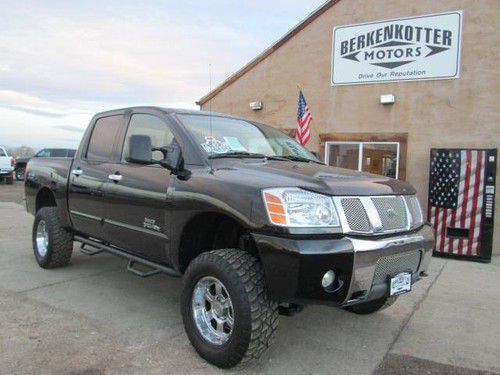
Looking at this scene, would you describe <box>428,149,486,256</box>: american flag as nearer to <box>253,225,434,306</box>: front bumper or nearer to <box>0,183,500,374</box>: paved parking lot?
<box>0,183,500,374</box>: paved parking lot

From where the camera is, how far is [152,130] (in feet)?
15.8

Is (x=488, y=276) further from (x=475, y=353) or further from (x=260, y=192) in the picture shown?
(x=260, y=192)

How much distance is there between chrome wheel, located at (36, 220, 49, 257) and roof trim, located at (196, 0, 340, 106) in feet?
21.9

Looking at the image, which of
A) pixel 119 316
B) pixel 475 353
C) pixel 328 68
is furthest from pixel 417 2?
pixel 119 316

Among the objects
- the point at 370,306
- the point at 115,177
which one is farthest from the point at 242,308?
the point at 115,177

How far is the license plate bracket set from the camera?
144 inches

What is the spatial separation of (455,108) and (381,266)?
22.0 ft

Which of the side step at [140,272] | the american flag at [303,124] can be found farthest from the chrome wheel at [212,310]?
the american flag at [303,124]

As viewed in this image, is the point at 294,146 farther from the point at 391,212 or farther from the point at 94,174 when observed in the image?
the point at 94,174

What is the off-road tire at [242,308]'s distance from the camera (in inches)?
133

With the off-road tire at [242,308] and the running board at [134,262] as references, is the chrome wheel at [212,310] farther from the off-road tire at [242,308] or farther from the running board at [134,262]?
the running board at [134,262]

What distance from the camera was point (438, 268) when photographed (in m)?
7.73

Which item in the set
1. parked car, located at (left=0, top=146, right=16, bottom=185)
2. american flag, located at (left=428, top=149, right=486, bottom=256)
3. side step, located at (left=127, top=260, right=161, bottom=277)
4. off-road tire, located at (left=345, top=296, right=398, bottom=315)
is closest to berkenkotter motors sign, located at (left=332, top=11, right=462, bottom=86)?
american flag, located at (left=428, top=149, right=486, bottom=256)

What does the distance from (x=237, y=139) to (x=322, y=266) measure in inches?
69.8
